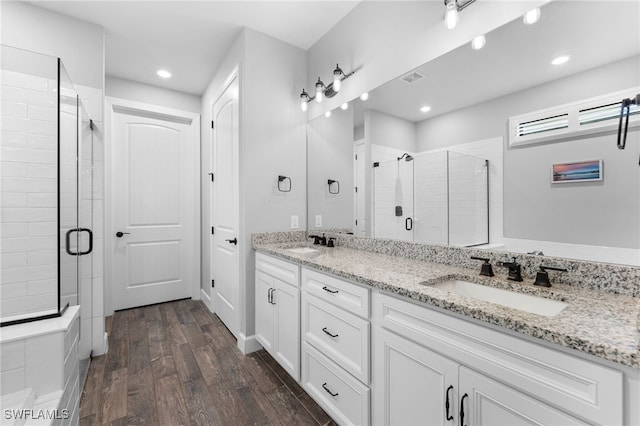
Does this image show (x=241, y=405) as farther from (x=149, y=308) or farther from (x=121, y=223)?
(x=121, y=223)

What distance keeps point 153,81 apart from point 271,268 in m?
2.89

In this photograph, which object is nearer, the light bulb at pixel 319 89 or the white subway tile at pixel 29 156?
the white subway tile at pixel 29 156

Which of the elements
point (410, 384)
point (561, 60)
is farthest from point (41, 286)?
point (561, 60)

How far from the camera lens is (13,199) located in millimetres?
1727

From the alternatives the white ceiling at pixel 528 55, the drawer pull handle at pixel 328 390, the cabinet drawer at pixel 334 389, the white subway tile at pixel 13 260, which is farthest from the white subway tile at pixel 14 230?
the white ceiling at pixel 528 55

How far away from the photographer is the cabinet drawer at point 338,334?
1.31 meters

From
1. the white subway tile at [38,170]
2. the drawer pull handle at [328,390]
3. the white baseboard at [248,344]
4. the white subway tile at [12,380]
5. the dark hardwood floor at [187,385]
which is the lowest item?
the dark hardwood floor at [187,385]

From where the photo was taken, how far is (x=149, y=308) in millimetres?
3365

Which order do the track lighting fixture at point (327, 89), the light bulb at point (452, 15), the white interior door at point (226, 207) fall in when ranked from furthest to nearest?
the white interior door at point (226, 207) < the track lighting fixture at point (327, 89) < the light bulb at point (452, 15)

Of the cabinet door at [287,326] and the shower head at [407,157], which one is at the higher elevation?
the shower head at [407,157]

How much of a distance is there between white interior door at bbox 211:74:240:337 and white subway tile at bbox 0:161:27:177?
1.36 meters

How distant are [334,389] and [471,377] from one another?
0.84 metres

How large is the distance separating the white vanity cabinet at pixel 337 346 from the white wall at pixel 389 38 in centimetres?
144

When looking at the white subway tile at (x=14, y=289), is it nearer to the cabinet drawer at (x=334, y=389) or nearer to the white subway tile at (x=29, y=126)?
the white subway tile at (x=29, y=126)
